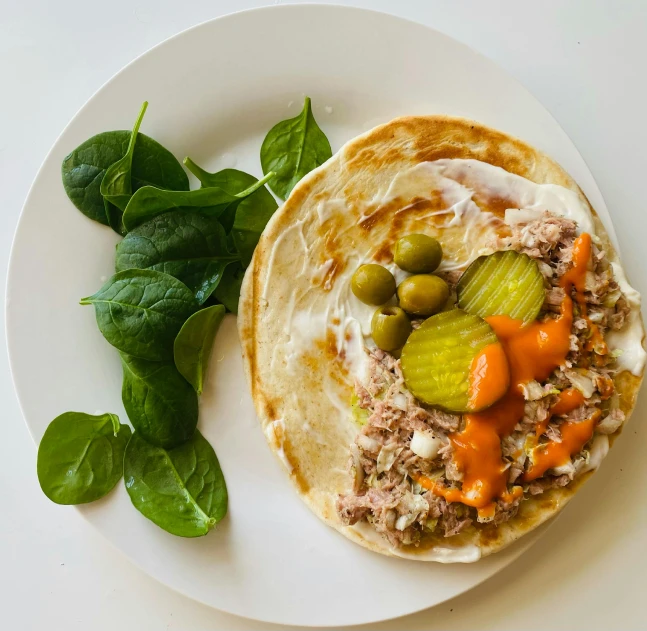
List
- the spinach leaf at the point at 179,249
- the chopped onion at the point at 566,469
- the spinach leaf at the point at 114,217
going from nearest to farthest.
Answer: the chopped onion at the point at 566,469 → the spinach leaf at the point at 179,249 → the spinach leaf at the point at 114,217

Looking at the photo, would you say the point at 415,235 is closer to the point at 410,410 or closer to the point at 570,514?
the point at 410,410

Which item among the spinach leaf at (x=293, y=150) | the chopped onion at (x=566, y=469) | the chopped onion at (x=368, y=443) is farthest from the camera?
the spinach leaf at (x=293, y=150)

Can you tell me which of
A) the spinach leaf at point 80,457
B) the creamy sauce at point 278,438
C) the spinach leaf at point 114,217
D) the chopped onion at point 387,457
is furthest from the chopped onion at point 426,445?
the spinach leaf at point 114,217

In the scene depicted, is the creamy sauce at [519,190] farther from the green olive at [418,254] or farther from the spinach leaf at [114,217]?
the spinach leaf at [114,217]

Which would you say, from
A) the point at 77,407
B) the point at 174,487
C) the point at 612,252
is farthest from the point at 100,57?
the point at 612,252

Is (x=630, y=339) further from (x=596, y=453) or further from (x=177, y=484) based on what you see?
(x=177, y=484)

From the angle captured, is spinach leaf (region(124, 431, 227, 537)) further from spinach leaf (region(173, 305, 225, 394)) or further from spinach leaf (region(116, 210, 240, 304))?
spinach leaf (region(116, 210, 240, 304))
